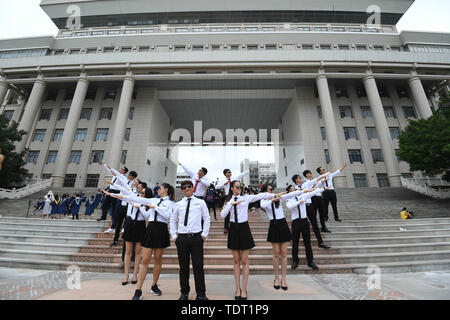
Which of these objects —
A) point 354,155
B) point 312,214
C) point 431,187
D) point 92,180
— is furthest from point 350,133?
point 92,180

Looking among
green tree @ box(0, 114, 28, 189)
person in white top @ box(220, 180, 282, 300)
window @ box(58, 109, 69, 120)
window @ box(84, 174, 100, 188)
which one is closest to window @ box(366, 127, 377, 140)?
person in white top @ box(220, 180, 282, 300)

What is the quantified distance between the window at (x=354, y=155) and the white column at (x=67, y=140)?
109ft

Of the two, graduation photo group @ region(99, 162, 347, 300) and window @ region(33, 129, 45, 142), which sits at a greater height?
window @ region(33, 129, 45, 142)

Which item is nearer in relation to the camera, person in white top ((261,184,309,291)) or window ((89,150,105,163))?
person in white top ((261,184,309,291))

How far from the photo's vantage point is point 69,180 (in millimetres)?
23344

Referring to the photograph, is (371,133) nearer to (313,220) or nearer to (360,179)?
(360,179)

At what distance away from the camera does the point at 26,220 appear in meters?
8.38

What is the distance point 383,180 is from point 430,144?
9.76 metres

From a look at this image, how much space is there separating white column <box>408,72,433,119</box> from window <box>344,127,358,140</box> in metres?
6.46

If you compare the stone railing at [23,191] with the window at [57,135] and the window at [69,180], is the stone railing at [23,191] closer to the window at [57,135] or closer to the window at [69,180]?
the window at [69,180]

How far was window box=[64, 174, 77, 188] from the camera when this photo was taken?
23.1 metres

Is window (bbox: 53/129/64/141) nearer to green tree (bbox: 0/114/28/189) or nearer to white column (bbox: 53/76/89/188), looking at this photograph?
white column (bbox: 53/76/89/188)
